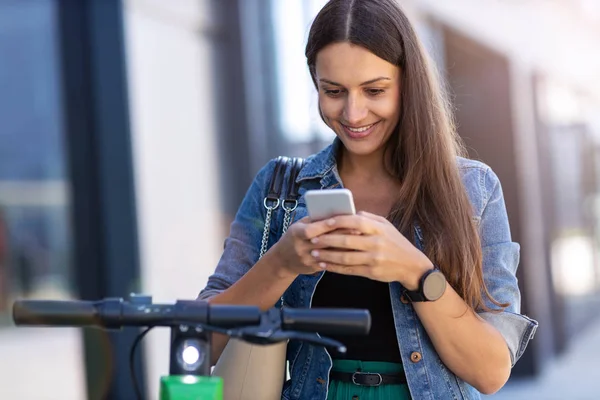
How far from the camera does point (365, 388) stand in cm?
204

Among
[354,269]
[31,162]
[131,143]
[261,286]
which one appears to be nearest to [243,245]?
[261,286]

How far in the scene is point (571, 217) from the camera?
475 inches

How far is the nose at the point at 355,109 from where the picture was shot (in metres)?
2.08

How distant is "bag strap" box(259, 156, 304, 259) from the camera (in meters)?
2.21

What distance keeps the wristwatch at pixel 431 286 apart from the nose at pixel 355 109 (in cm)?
43

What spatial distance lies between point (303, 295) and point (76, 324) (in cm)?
74

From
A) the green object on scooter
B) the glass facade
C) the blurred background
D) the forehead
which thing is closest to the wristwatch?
the forehead

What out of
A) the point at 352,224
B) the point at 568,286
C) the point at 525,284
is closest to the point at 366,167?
the point at 352,224

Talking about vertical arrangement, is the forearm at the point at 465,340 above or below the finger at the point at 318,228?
below

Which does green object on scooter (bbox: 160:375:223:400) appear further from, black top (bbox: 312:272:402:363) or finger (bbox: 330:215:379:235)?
black top (bbox: 312:272:402:363)

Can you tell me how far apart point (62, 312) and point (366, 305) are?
82 centimetres

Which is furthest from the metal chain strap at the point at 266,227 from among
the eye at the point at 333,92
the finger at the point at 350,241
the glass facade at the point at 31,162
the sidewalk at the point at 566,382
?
the sidewalk at the point at 566,382

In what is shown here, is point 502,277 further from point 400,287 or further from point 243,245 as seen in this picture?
point 243,245

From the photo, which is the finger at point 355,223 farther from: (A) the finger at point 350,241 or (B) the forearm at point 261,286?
(B) the forearm at point 261,286
